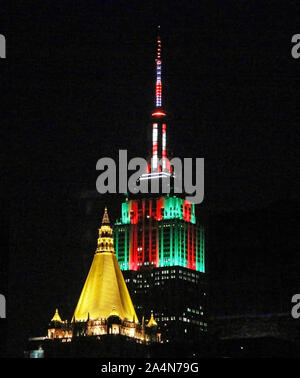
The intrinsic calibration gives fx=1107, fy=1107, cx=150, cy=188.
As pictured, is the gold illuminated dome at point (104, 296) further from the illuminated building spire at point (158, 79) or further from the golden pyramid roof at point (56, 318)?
the illuminated building spire at point (158, 79)

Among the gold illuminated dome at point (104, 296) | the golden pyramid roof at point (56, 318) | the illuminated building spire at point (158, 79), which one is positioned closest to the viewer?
the gold illuminated dome at point (104, 296)

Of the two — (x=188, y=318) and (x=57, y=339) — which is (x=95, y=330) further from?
(x=188, y=318)

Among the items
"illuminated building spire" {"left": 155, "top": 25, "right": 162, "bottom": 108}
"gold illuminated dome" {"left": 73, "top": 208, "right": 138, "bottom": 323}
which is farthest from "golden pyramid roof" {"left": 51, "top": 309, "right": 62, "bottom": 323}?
"illuminated building spire" {"left": 155, "top": 25, "right": 162, "bottom": 108}

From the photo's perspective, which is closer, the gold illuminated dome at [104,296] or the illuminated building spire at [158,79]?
the gold illuminated dome at [104,296]

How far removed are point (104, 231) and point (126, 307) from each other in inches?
422

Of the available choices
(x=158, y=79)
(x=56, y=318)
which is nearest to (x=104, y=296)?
(x=56, y=318)

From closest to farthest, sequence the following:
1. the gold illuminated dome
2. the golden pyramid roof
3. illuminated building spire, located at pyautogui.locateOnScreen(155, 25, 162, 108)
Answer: the gold illuminated dome, the golden pyramid roof, illuminated building spire, located at pyautogui.locateOnScreen(155, 25, 162, 108)

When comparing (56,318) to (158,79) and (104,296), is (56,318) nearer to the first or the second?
(104,296)

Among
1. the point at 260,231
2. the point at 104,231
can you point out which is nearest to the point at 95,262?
the point at 104,231

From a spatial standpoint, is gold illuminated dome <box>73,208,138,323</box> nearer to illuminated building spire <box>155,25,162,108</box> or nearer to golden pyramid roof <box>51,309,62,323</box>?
golden pyramid roof <box>51,309,62,323</box>

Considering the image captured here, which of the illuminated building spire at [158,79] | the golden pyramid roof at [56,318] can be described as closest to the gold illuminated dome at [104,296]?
the golden pyramid roof at [56,318]

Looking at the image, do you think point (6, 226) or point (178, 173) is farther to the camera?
point (178, 173)
